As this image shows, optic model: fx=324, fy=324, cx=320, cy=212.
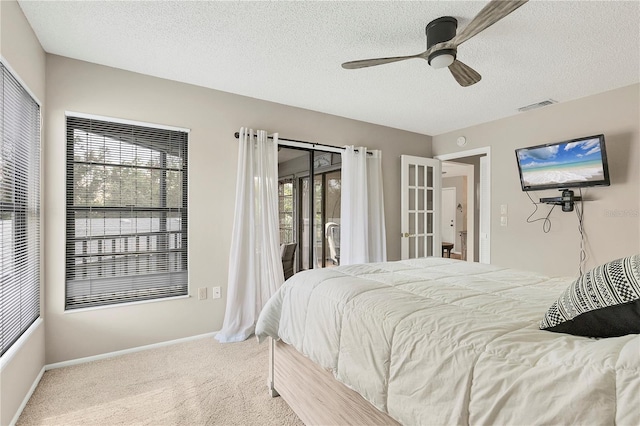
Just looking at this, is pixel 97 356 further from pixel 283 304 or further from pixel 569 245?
pixel 569 245

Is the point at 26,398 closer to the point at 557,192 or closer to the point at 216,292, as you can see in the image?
the point at 216,292

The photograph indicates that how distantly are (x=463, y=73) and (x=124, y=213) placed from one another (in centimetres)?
295

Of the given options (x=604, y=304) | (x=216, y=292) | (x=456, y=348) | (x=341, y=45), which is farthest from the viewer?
(x=216, y=292)

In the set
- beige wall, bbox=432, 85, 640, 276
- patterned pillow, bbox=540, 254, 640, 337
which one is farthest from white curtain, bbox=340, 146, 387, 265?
patterned pillow, bbox=540, 254, 640, 337

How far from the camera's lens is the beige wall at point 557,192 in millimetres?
3100

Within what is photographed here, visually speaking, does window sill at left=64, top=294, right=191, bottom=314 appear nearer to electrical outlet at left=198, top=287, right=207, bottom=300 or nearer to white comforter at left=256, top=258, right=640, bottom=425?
electrical outlet at left=198, top=287, right=207, bottom=300

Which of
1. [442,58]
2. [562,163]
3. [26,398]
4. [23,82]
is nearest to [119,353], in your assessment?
[26,398]

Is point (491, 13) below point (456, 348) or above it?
above

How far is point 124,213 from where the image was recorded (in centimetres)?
286

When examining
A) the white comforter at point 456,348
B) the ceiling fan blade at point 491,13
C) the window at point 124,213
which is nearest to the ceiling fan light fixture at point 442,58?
the ceiling fan blade at point 491,13

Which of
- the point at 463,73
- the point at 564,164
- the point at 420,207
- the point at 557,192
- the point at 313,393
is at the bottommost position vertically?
the point at 313,393

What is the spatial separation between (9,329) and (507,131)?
16.3ft

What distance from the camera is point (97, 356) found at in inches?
107

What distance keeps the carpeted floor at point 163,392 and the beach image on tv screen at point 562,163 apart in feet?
11.2
